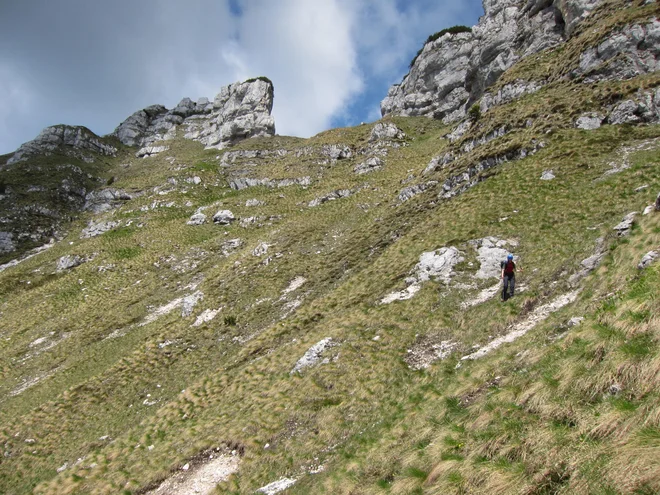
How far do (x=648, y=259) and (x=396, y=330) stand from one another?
38.6 ft

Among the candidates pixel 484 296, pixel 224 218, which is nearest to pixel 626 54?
pixel 484 296

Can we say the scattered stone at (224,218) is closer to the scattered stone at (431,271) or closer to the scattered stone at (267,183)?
the scattered stone at (267,183)

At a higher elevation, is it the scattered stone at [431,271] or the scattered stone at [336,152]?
the scattered stone at [336,152]

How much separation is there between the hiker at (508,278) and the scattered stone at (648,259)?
5960 millimetres

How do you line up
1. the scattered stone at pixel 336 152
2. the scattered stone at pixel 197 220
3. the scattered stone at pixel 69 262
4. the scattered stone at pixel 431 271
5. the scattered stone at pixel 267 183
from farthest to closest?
the scattered stone at pixel 336 152
the scattered stone at pixel 267 183
the scattered stone at pixel 197 220
the scattered stone at pixel 69 262
the scattered stone at pixel 431 271

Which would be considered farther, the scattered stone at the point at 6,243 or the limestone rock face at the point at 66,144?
the limestone rock face at the point at 66,144

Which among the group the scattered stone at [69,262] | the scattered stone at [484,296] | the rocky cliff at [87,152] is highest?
the rocky cliff at [87,152]

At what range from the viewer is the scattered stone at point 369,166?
214 feet

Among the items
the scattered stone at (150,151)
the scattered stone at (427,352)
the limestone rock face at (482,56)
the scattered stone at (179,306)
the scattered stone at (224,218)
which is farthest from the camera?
the scattered stone at (150,151)

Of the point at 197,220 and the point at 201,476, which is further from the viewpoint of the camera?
the point at 197,220

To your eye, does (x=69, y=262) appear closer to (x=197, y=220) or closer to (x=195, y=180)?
(x=197, y=220)

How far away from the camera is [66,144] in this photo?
10862 centimetres

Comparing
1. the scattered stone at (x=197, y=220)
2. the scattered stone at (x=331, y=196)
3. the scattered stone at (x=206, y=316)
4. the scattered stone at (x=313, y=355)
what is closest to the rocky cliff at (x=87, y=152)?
the scattered stone at (x=197, y=220)

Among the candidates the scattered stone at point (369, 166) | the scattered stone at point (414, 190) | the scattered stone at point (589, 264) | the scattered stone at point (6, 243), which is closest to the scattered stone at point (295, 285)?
the scattered stone at point (414, 190)
